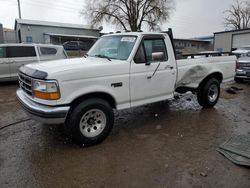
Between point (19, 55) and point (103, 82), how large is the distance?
7.36m

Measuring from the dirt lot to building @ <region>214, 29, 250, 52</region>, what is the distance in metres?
28.4

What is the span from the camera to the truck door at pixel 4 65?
945 centimetres

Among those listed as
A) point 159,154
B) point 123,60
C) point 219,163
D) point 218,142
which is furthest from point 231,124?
point 123,60

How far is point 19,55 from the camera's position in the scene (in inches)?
388

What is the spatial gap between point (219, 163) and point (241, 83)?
853 centimetres

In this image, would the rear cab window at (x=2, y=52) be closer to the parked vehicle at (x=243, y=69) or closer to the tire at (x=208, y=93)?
the tire at (x=208, y=93)

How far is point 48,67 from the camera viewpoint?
3.85 meters

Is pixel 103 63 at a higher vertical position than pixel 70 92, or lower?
higher

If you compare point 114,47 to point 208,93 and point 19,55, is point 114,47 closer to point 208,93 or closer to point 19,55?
point 208,93

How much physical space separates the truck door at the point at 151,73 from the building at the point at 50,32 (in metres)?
32.4

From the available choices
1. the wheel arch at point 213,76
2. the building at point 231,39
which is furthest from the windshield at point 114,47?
the building at point 231,39

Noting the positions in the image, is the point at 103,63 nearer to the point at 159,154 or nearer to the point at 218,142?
the point at 159,154

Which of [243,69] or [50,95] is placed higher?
[50,95]

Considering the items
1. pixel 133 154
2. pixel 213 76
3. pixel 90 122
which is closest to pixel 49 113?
pixel 90 122
